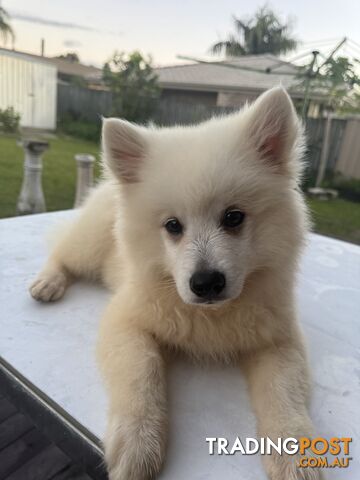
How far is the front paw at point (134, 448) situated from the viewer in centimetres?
124

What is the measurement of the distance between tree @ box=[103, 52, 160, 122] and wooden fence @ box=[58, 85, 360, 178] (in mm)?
499

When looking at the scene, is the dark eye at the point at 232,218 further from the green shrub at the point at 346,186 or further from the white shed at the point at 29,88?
the white shed at the point at 29,88

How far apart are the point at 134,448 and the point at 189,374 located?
50 centimetres

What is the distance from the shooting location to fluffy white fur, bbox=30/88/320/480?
1.50 m

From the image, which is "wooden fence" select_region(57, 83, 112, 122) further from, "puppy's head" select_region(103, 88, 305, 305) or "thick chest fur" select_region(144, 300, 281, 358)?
"thick chest fur" select_region(144, 300, 281, 358)

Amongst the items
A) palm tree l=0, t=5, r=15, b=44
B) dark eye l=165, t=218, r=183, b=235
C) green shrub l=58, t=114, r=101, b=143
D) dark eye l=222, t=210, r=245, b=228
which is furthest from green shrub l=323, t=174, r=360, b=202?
palm tree l=0, t=5, r=15, b=44

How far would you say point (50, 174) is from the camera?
32.1 feet

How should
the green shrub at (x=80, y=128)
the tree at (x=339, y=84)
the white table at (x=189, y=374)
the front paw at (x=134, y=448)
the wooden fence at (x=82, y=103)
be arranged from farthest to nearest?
1. the wooden fence at (x=82, y=103)
2. the green shrub at (x=80, y=128)
3. the tree at (x=339, y=84)
4. the white table at (x=189, y=374)
5. the front paw at (x=134, y=448)

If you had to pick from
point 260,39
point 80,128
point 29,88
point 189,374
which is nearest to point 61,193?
point 189,374

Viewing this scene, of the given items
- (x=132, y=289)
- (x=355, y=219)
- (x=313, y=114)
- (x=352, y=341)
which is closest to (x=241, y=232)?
(x=132, y=289)

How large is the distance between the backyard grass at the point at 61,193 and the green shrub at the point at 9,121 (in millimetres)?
326

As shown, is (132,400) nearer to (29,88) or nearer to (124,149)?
(124,149)

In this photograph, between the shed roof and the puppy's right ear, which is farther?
the shed roof

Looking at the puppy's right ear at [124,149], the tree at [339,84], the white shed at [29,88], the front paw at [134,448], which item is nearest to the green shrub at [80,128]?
the white shed at [29,88]
